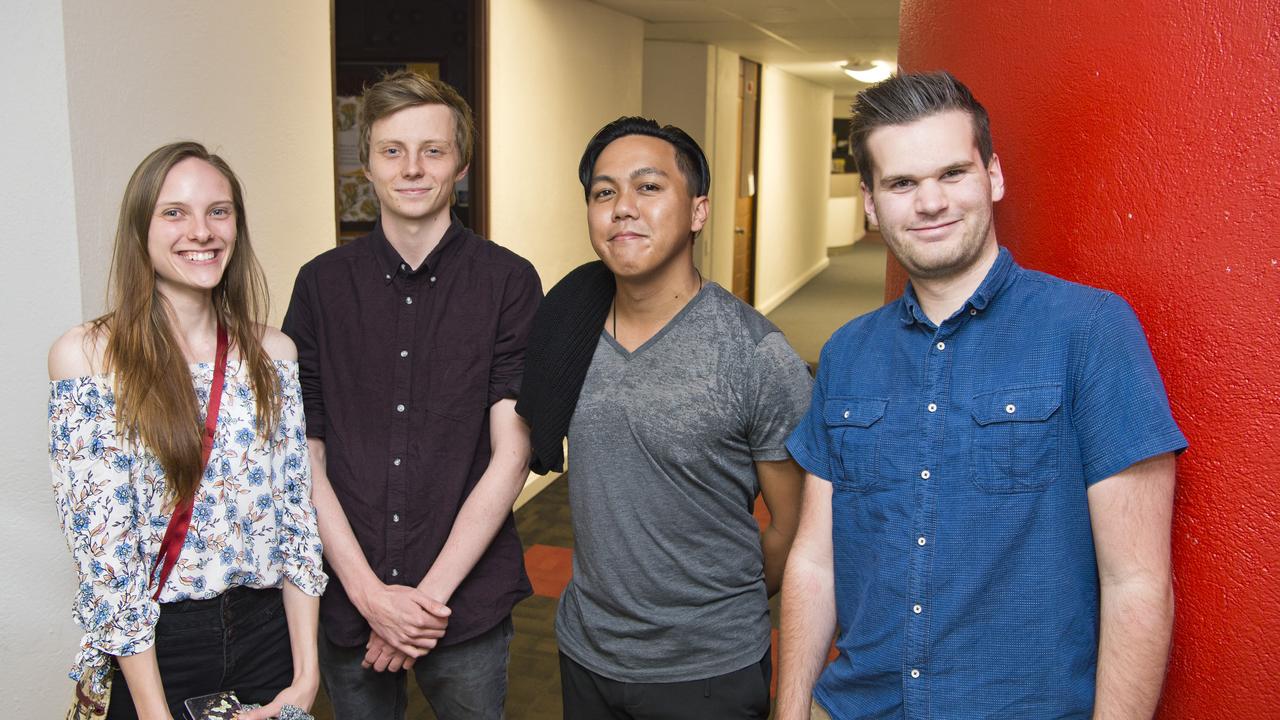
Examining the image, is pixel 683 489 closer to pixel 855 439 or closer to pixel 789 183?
pixel 855 439

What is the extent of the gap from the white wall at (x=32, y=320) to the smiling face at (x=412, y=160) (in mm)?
956

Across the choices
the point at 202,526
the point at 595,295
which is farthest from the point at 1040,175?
the point at 202,526

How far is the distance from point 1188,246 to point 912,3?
4.24 ft

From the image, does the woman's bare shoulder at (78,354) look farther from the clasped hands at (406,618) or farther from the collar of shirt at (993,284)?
the collar of shirt at (993,284)

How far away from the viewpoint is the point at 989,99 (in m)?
1.73

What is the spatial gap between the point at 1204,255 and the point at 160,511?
5.24 ft

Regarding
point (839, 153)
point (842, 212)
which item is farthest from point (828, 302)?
point (839, 153)

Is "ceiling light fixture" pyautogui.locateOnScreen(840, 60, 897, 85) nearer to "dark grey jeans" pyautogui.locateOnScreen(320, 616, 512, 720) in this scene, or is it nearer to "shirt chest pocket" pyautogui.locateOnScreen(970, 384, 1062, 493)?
"dark grey jeans" pyautogui.locateOnScreen(320, 616, 512, 720)

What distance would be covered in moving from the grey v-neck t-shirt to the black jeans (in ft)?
1.85

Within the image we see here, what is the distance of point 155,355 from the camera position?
1580 mm

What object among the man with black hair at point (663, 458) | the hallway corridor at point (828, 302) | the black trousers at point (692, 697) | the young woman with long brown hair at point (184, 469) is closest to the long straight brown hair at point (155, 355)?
the young woman with long brown hair at point (184, 469)

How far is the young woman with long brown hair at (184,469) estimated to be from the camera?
1.51 metres

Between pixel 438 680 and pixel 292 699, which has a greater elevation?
pixel 292 699

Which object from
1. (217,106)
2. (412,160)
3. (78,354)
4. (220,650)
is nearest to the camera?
(78,354)
